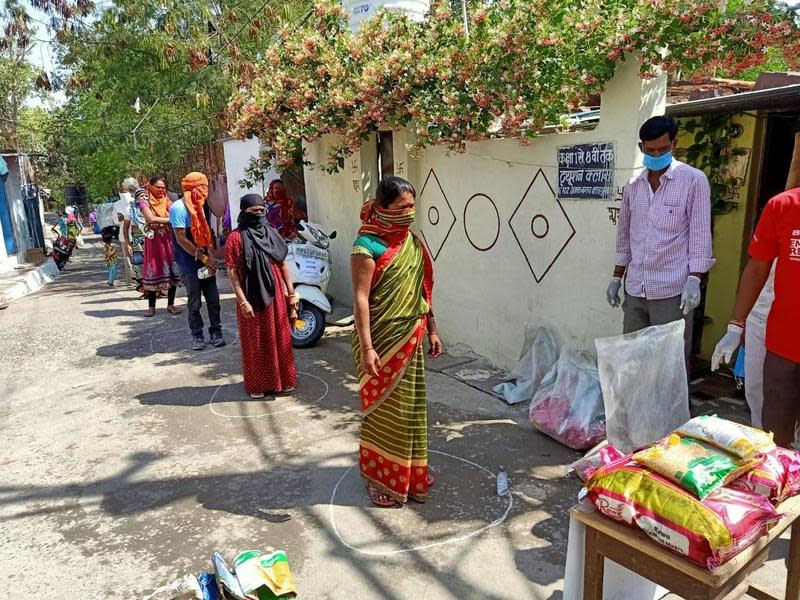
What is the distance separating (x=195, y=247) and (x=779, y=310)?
16.2 ft

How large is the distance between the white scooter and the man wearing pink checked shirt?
3.32 m

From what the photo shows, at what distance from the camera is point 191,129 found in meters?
14.1

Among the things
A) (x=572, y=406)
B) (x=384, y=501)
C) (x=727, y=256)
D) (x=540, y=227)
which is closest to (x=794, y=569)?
(x=572, y=406)

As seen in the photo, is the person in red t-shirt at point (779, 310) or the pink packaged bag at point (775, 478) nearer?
the pink packaged bag at point (775, 478)

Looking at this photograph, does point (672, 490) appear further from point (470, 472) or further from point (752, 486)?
point (470, 472)

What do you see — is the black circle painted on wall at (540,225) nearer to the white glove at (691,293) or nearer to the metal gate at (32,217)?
the white glove at (691,293)

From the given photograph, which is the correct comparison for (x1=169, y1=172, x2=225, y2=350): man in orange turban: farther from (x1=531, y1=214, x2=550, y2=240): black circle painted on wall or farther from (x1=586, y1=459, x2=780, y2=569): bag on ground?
(x1=586, y1=459, x2=780, y2=569): bag on ground

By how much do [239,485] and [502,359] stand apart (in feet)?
8.43

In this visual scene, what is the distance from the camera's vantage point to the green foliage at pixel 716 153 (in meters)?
4.39

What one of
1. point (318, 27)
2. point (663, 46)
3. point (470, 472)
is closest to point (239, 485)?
point (470, 472)

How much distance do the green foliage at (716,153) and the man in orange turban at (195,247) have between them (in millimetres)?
4381

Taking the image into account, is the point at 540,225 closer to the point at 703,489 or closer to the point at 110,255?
the point at 703,489

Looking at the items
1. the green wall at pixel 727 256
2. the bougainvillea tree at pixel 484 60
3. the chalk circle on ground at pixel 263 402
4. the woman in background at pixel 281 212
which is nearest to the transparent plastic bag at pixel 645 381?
the bougainvillea tree at pixel 484 60

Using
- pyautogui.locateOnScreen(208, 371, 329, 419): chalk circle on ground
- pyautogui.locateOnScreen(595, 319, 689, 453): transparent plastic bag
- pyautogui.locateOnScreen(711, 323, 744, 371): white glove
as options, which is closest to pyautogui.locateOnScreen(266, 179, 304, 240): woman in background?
pyautogui.locateOnScreen(208, 371, 329, 419): chalk circle on ground
